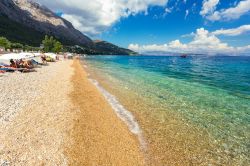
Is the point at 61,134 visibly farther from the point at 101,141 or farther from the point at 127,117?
the point at 127,117

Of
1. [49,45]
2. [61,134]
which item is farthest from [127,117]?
[49,45]

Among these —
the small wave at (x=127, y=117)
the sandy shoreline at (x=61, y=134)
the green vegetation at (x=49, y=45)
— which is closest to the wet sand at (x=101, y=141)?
the sandy shoreline at (x=61, y=134)

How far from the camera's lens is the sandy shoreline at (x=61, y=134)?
10.1 meters

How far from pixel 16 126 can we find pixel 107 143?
5856 mm

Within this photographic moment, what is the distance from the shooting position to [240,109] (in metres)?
21.9

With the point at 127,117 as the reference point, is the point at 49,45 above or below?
above

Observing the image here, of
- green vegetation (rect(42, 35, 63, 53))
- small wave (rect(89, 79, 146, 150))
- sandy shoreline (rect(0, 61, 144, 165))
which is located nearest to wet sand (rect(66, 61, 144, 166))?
sandy shoreline (rect(0, 61, 144, 165))

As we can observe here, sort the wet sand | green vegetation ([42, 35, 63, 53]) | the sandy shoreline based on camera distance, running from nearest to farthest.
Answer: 1. the sandy shoreline
2. the wet sand
3. green vegetation ([42, 35, 63, 53])

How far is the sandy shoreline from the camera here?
10.1m

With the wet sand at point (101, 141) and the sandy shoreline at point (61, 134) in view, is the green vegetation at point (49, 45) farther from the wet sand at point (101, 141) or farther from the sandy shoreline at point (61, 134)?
the wet sand at point (101, 141)

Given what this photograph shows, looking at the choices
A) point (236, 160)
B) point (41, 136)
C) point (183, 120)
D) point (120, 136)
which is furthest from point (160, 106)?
point (41, 136)

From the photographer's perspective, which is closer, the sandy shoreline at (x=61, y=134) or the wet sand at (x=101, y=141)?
the sandy shoreline at (x=61, y=134)

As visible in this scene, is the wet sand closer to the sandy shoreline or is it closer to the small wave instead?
the sandy shoreline

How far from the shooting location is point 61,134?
1223 cm
